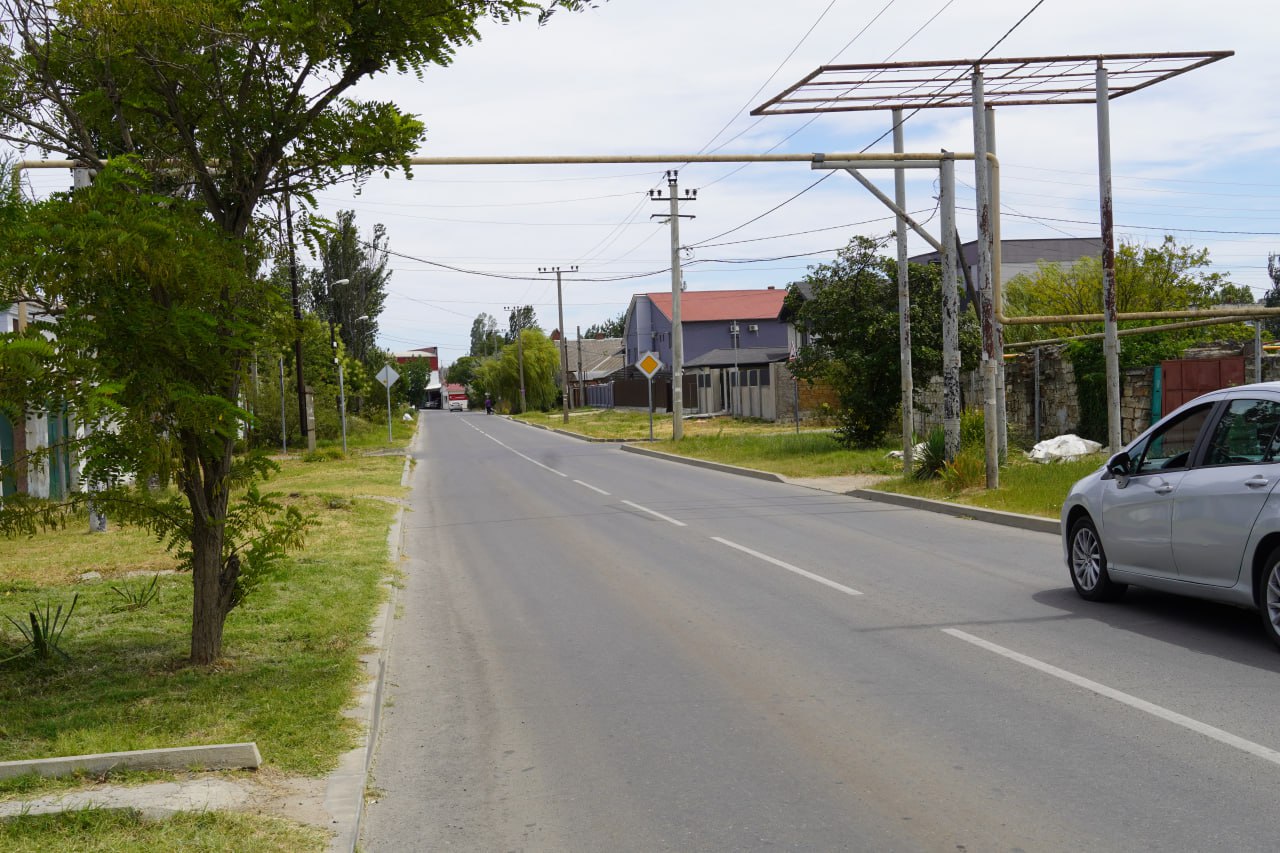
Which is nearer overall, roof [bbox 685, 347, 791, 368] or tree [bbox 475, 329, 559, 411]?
roof [bbox 685, 347, 791, 368]

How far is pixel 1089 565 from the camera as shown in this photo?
9539 mm

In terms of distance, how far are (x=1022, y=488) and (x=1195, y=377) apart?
16.3ft

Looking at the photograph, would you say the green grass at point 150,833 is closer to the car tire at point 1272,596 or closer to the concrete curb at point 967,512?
the car tire at point 1272,596

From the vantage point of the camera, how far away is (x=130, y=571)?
12.0 meters

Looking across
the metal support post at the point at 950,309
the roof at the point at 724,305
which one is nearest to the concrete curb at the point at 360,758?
the metal support post at the point at 950,309

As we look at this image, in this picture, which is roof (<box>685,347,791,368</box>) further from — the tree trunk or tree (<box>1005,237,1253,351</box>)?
the tree trunk

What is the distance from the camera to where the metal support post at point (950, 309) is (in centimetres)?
1917

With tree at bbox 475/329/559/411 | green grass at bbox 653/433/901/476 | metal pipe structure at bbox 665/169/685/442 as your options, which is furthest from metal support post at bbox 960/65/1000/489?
tree at bbox 475/329/559/411

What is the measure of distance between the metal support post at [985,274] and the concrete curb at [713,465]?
21.9ft

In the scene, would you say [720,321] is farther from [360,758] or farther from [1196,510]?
[360,758]

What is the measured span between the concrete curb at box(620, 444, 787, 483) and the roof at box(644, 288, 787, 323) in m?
46.7

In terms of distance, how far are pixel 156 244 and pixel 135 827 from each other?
9.93 feet

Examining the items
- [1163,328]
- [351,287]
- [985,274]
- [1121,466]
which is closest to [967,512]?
[985,274]

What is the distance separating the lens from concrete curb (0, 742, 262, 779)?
5203mm
